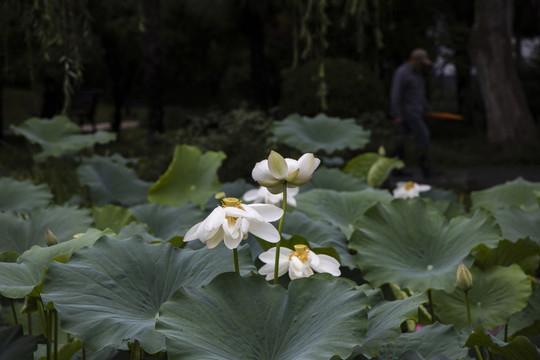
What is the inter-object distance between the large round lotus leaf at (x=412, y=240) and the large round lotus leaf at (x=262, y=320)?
55 centimetres

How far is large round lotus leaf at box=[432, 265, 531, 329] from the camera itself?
1666 mm

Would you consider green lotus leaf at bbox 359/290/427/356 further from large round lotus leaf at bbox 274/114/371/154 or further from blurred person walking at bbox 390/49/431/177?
blurred person walking at bbox 390/49/431/177

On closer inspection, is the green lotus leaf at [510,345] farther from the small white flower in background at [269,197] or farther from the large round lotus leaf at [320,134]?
the large round lotus leaf at [320,134]

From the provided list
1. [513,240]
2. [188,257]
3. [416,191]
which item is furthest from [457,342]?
[416,191]

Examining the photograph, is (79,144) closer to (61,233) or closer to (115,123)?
(61,233)

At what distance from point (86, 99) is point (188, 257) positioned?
11917 mm

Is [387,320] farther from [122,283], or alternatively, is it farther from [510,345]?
[122,283]

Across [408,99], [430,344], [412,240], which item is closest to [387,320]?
[430,344]

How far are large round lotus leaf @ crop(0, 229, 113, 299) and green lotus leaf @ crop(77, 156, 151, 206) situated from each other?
5.31ft

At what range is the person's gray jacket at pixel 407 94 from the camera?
6398mm

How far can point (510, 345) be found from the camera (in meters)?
1.15

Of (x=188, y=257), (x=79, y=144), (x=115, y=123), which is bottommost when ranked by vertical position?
(x=115, y=123)

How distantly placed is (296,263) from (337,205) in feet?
3.20

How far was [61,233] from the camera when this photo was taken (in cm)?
176
